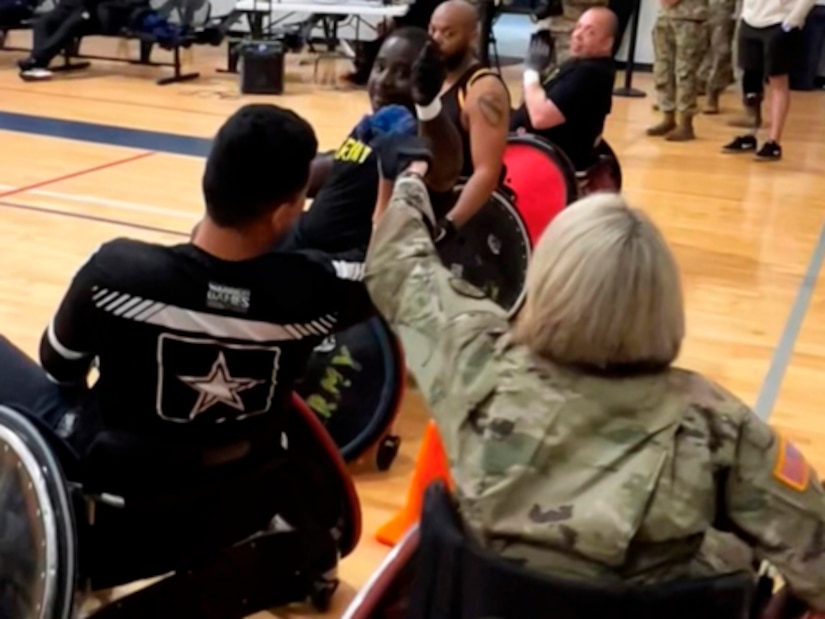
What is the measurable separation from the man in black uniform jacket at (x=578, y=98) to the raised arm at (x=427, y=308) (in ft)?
8.38

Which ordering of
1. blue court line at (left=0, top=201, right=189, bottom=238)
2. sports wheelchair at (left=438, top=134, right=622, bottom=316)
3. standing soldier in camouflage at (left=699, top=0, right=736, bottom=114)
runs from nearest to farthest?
sports wheelchair at (left=438, top=134, right=622, bottom=316)
blue court line at (left=0, top=201, right=189, bottom=238)
standing soldier in camouflage at (left=699, top=0, right=736, bottom=114)

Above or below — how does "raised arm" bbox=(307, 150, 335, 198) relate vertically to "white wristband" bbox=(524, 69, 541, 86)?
below

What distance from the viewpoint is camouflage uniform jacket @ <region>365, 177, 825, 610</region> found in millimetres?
1382

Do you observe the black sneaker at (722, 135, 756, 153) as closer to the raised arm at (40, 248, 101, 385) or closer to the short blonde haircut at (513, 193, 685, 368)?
the raised arm at (40, 248, 101, 385)

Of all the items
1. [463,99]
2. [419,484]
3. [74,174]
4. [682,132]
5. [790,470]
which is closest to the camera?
[790,470]

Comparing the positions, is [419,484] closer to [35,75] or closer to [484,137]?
[484,137]

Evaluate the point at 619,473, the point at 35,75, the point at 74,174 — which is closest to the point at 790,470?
the point at 619,473

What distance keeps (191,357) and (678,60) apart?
5994 mm

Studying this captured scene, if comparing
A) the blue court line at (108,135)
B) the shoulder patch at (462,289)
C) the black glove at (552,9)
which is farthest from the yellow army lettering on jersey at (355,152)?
the black glove at (552,9)

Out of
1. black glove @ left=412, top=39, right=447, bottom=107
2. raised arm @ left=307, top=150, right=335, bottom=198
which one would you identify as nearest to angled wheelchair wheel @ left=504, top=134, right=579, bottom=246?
raised arm @ left=307, top=150, right=335, bottom=198

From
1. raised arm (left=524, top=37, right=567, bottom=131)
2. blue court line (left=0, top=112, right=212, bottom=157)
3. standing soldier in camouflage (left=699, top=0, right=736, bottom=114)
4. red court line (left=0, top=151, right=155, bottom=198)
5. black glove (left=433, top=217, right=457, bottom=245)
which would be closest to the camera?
black glove (left=433, top=217, right=457, bottom=245)

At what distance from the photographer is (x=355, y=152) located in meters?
2.97

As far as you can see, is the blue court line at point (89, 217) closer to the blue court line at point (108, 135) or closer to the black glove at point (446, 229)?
the blue court line at point (108, 135)

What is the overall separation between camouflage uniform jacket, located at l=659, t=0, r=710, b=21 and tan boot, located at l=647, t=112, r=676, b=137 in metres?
0.62
